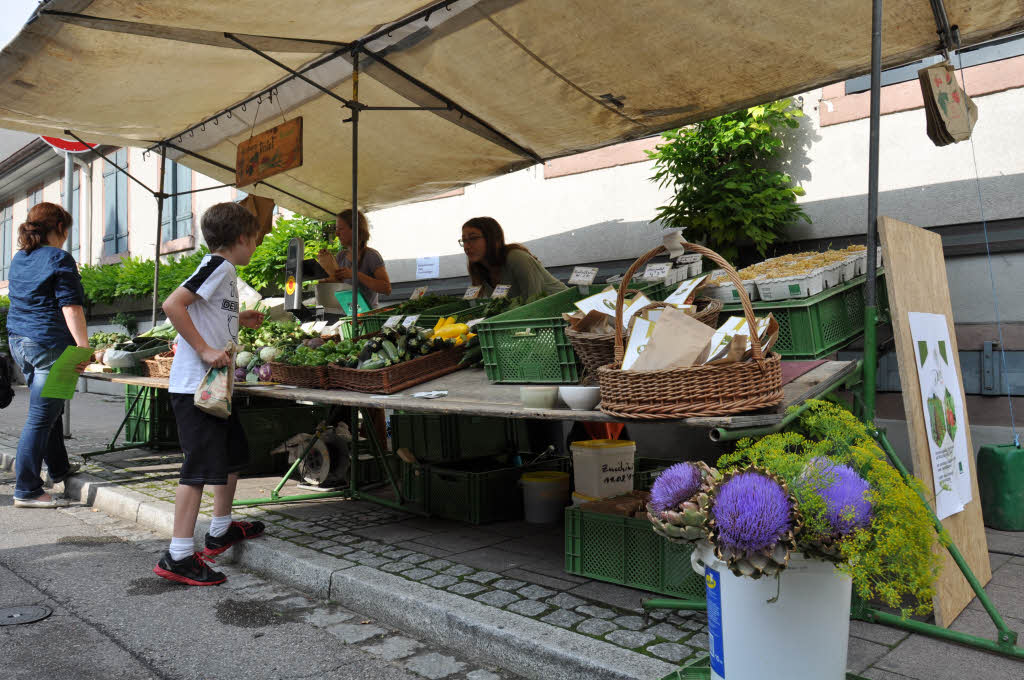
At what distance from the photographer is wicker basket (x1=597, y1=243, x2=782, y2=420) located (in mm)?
2748

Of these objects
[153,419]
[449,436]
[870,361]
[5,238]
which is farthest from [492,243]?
[5,238]

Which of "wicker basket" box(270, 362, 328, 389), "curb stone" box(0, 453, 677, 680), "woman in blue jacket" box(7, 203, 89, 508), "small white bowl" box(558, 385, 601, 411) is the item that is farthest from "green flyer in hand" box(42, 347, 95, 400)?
"small white bowl" box(558, 385, 601, 411)

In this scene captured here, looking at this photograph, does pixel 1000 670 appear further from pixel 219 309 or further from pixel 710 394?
pixel 219 309

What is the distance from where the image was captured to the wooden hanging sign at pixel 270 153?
588 cm

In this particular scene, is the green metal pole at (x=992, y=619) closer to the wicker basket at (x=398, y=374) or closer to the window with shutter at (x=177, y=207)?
the wicker basket at (x=398, y=374)

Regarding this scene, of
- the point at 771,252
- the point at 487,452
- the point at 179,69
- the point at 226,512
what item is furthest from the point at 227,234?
the point at 771,252

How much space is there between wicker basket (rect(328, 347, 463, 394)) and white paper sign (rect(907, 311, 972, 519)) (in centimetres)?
261

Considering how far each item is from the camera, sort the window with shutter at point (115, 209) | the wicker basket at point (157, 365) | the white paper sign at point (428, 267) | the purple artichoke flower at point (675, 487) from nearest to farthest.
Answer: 1. the purple artichoke flower at point (675, 487)
2. the wicker basket at point (157, 365)
3. the white paper sign at point (428, 267)
4. the window with shutter at point (115, 209)

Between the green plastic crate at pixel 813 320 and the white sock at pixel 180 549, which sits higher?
the green plastic crate at pixel 813 320

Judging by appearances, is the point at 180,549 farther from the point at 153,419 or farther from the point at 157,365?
the point at 153,419

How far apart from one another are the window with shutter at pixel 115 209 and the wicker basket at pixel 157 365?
40.8ft

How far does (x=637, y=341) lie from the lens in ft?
10.3

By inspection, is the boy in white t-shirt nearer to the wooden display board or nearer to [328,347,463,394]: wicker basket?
[328,347,463,394]: wicker basket

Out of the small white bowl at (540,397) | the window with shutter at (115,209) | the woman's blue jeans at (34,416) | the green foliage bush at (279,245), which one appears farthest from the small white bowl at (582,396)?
the window with shutter at (115,209)
